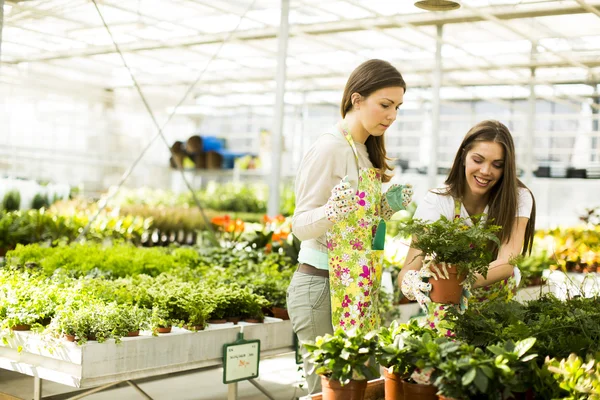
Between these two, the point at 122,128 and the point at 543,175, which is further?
the point at 543,175

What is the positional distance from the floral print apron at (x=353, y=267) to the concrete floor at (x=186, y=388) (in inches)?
73.7

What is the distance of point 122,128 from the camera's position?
857 cm

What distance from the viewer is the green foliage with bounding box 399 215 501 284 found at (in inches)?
82.3

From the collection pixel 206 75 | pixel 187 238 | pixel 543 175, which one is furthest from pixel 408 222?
pixel 543 175

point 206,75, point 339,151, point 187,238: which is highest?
point 206,75

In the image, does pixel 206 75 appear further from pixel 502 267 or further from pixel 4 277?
pixel 502 267

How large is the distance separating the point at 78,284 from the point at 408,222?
6.01ft

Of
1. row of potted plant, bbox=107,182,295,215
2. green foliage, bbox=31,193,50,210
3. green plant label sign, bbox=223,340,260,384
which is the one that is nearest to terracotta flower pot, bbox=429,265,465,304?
green plant label sign, bbox=223,340,260,384

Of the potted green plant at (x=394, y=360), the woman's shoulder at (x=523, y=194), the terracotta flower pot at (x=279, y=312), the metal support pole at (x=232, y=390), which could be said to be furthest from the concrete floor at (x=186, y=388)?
the potted green plant at (x=394, y=360)

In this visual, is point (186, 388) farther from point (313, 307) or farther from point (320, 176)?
point (320, 176)

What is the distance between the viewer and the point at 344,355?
181 centimetres

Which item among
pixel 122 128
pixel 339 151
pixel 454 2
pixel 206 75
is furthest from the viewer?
pixel 206 75

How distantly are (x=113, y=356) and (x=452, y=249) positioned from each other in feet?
5.02

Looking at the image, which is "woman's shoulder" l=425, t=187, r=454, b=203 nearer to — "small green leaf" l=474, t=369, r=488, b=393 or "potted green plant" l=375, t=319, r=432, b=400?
"potted green plant" l=375, t=319, r=432, b=400
